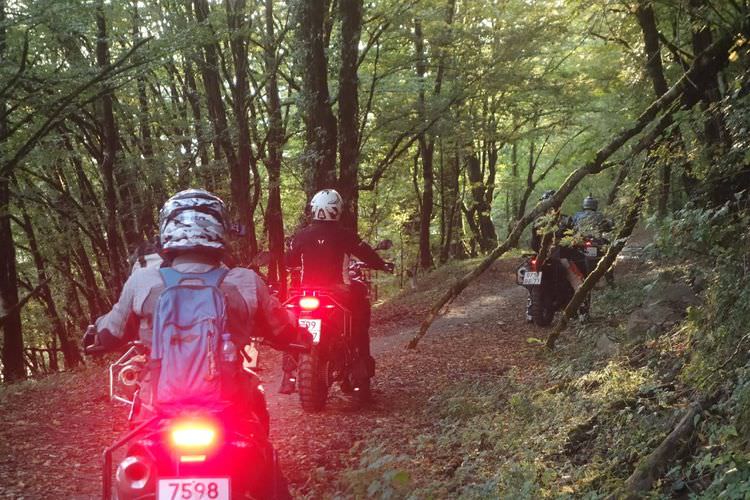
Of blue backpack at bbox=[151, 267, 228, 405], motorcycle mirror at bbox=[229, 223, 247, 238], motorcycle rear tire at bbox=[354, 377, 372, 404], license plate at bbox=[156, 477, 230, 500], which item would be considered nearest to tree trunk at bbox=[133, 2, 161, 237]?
motorcycle rear tire at bbox=[354, 377, 372, 404]

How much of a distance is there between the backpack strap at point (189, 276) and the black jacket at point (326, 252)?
3585mm

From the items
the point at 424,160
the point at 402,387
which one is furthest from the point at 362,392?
the point at 424,160

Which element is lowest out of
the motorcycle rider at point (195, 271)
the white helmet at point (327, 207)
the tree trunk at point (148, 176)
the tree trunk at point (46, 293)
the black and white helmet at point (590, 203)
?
the tree trunk at point (46, 293)

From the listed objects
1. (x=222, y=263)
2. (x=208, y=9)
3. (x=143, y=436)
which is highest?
(x=208, y=9)

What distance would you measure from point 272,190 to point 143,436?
14.0m

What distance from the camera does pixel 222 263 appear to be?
11.4 ft

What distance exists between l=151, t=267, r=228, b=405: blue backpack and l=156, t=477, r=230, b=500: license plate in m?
0.35

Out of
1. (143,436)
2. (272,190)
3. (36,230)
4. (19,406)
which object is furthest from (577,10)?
(36,230)

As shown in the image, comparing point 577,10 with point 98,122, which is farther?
point 98,122

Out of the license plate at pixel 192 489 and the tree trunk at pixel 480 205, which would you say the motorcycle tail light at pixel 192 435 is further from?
the tree trunk at pixel 480 205

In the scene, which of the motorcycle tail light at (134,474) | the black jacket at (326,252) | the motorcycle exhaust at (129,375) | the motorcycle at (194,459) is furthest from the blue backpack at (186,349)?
the black jacket at (326,252)

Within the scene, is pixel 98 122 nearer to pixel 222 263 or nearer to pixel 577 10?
pixel 577 10

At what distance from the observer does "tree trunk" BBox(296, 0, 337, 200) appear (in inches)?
407

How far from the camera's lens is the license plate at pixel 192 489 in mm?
2682
